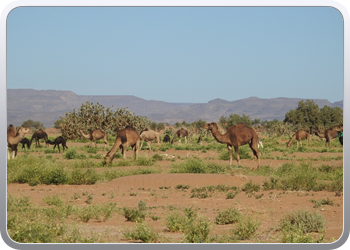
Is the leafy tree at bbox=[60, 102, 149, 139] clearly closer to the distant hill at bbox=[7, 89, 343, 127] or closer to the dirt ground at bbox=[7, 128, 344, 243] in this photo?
the dirt ground at bbox=[7, 128, 344, 243]

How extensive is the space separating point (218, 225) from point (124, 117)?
134ft

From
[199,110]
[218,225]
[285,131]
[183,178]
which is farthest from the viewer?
[199,110]

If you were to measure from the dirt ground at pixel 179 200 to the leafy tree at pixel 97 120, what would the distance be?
108 feet

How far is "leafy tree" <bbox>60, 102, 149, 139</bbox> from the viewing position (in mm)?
50531

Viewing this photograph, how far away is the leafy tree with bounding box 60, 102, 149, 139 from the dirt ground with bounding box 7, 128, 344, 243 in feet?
108

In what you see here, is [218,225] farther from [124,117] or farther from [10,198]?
[124,117]

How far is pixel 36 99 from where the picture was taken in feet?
314

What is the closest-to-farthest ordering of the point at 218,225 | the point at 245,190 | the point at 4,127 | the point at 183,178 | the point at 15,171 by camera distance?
1. the point at 4,127
2. the point at 218,225
3. the point at 245,190
4. the point at 183,178
5. the point at 15,171

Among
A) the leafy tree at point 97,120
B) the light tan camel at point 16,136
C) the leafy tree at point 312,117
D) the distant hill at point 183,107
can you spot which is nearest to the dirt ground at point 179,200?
the light tan camel at point 16,136

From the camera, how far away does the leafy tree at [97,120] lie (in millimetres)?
50531

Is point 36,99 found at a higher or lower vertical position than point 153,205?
higher

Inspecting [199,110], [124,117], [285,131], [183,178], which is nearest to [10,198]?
[183,178]

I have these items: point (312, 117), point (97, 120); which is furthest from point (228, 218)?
point (312, 117)

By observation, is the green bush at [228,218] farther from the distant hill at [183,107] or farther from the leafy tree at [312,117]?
the distant hill at [183,107]
